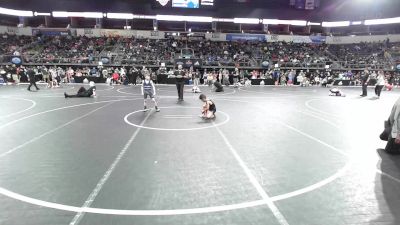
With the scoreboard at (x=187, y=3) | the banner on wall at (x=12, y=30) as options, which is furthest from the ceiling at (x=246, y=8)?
the banner on wall at (x=12, y=30)

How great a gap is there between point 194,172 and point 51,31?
45.3m

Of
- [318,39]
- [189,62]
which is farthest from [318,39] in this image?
[189,62]

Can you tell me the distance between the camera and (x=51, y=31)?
44.5 metres

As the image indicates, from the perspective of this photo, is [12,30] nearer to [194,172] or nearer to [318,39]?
[318,39]

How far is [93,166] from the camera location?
20.3 ft

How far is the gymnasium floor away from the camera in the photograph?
4332 mm

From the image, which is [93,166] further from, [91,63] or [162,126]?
[91,63]

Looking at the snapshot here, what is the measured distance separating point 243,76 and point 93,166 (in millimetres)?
26965

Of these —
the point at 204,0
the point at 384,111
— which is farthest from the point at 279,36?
the point at 384,111

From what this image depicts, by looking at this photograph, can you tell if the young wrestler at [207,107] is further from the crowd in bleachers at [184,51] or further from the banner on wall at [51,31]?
the banner on wall at [51,31]

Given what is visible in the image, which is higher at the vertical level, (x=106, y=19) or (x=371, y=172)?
(x=106, y=19)

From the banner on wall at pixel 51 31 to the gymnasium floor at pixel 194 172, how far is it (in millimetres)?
37588

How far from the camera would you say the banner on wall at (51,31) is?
145 feet

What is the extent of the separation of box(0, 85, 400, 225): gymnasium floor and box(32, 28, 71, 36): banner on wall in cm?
3759
